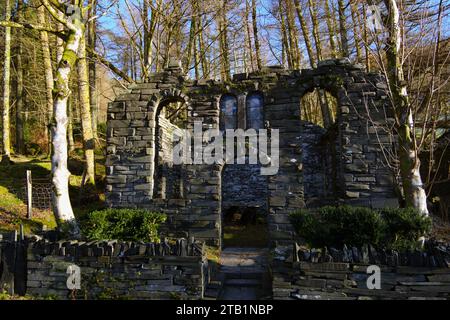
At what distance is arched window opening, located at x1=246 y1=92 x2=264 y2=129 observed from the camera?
9356mm

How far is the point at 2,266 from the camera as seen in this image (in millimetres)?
5656

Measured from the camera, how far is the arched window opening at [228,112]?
948cm

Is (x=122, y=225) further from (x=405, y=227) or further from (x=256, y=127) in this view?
(x=405, y=227)

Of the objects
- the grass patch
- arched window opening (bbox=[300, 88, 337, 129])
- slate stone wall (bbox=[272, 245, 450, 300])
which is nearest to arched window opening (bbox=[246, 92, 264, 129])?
slate stone wall (bbox=[272, 245, 450, 300])

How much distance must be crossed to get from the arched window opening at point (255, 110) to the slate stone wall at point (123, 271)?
16.1 ft

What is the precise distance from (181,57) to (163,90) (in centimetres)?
727

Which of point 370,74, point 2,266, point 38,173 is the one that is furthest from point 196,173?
point 38,173

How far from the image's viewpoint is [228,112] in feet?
31.3

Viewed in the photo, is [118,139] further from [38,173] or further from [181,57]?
[181,57]

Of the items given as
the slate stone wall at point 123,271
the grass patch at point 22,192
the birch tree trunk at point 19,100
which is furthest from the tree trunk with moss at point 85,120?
the slate stone wall at point 123,271

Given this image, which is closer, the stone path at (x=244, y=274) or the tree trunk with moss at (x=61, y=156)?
the stone path at (x=244, y=274)

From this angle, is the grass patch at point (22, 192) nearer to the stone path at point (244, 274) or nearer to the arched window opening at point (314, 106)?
the stone path at point (244, 274)

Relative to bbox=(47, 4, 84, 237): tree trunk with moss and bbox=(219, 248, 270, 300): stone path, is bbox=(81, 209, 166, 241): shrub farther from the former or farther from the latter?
bbox=(219, 248, 270, 300): stone path

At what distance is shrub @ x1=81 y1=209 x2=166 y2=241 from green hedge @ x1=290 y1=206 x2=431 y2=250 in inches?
132
